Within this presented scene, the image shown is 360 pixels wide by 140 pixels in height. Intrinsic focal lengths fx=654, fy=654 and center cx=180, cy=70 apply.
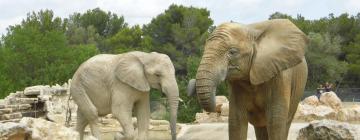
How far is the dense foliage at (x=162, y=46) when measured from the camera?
33.9 metres

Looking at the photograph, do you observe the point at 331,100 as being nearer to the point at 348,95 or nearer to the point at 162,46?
the point at 348,95

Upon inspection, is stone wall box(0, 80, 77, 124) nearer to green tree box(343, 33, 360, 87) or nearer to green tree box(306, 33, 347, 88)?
green tree box(306, 33, 347, 88)

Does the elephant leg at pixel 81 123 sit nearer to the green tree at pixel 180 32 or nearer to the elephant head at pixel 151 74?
the elephant head at pixel 151 74

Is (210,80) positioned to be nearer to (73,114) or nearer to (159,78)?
(159,78)

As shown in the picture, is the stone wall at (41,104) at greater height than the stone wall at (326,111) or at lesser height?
greater

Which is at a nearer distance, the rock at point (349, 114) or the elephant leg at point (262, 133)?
the elephant leg at point (262, 133)

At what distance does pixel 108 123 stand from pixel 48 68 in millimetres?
13366

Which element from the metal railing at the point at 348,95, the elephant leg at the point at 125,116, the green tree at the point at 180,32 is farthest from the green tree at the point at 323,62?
the elephant leg at the point at 125,116

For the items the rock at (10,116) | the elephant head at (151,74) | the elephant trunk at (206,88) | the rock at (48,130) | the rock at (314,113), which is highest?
the elephant head at (151,74)

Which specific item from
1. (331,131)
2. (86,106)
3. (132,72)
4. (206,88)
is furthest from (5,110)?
(206,88)

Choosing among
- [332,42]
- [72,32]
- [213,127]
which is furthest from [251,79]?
[72,32]

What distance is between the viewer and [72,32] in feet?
197

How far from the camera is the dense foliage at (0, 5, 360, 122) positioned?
33938 mm

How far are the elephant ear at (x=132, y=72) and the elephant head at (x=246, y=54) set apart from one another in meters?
4.71
